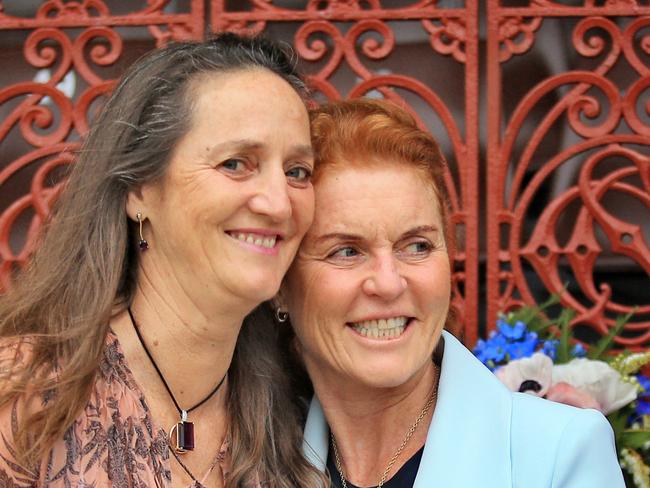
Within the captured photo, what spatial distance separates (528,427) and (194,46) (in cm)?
115

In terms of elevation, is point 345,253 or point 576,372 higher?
point 345,253

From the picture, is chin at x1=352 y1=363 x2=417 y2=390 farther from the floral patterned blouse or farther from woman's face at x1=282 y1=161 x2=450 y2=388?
the floral patterned blouse

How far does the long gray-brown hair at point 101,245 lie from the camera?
6.77ft

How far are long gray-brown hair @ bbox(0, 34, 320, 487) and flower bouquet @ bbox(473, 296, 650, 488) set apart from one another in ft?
2.83

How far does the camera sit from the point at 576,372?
2.96 metres

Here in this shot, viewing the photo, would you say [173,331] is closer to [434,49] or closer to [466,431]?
[466,431]

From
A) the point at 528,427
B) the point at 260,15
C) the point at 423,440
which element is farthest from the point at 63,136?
the point at 528,427

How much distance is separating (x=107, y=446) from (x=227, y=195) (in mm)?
586

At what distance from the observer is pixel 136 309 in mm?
2268

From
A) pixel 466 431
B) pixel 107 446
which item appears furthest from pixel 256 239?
pixel 466 431

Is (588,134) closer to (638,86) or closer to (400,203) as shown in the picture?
(638,86)

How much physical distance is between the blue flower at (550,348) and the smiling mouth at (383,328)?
A: 839 millimetres

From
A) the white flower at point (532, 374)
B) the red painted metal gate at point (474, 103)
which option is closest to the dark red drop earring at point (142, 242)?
the red painted metal gate at point (474, 103)

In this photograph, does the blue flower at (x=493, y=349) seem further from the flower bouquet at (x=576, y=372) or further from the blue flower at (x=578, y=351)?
the blue flower at (x=578, y=351)
